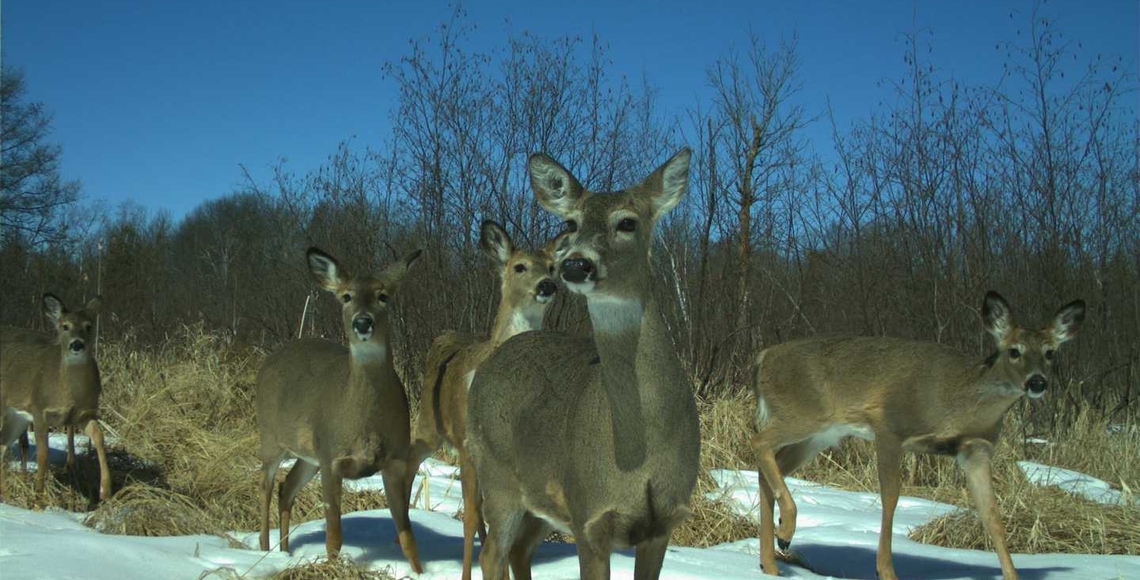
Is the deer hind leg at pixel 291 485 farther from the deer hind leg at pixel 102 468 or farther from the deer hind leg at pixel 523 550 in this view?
the deer hind leg at pixel 523 550

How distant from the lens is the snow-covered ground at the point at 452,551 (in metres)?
4.79

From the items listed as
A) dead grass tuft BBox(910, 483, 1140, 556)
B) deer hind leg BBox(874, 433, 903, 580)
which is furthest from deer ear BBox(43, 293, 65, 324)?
dead grass tuft BBox(910, 483, 1140, 556)

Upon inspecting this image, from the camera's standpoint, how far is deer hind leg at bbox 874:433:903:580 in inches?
261

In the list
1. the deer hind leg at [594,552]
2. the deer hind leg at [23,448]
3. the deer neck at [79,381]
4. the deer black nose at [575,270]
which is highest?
the deer black nose at [575,270]

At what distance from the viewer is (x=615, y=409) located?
3830 mm

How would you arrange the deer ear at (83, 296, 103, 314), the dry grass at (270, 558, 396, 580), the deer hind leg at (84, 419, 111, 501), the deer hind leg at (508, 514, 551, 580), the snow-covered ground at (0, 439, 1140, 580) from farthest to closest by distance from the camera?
the deer ear at (83, 296, 103, 314) → the deer hind leg at (84, 419, 111, 501) → the dry grass at (270, 558, 396, 580) → the deer hind leg at (508, 514, 551, 580) → the snow-covered ground at (0, 439, 1140, 580)

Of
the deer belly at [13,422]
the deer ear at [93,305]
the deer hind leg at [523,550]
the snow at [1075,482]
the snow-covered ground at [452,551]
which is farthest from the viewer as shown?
the deer ear at [93,305]

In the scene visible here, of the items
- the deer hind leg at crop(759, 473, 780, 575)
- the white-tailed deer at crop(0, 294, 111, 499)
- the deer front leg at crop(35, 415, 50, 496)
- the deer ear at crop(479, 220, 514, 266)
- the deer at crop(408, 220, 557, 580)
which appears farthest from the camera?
the white-tailed deer at crop(0, 294, 111, 499)

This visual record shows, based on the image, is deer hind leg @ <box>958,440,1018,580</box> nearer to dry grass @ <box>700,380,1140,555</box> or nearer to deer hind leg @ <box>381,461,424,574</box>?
dry grass @ <box>700,380,1140,555</box>

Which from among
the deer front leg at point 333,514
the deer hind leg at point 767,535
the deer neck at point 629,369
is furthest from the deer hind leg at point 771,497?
the deer neck at point 629,369

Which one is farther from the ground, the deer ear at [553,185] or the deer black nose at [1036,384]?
the deer ear at [553,185]

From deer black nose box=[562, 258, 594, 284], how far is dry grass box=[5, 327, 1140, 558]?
102 inches

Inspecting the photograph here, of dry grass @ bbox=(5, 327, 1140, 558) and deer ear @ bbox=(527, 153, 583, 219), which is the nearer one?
deer ear @ bbox=(527, 153, 583, 219)

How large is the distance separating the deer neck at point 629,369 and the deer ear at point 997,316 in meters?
4.91
